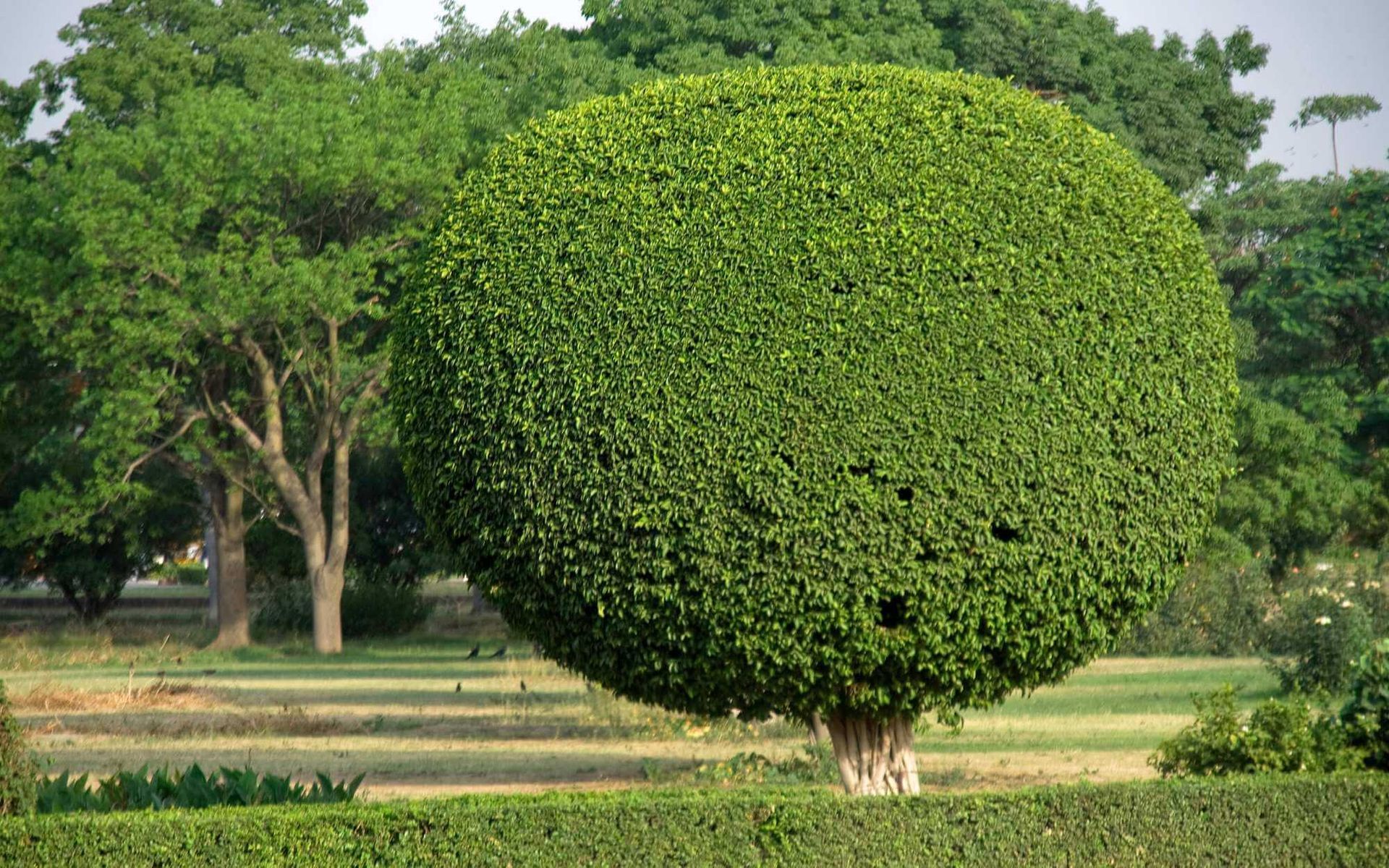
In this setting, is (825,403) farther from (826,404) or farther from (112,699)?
(112,699)

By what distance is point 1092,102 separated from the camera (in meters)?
28.9

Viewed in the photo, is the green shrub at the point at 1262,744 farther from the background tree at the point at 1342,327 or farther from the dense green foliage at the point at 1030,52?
the background tree at the point at 1342,327

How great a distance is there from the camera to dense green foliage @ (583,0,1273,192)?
28.4 m

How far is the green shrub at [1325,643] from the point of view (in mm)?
16203

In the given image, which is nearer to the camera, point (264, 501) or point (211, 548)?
point (264, 501)

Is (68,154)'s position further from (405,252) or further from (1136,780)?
(1136,780)

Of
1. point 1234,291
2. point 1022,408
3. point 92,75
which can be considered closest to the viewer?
point 1022,408

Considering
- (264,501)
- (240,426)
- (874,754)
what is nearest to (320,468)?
(264,501)

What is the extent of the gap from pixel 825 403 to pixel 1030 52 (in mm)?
24502

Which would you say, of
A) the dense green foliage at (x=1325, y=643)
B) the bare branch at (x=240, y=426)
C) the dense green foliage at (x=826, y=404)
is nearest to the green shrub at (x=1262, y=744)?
the dense green foliage at (x=826, y=404)

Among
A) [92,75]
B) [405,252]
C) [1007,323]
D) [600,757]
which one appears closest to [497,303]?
[1007,323]

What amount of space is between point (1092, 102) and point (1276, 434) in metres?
7.74

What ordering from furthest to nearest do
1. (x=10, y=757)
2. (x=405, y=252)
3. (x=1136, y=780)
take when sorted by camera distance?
(x=405, y=252) → (x=1136, y=780) → (x=10, y=757)

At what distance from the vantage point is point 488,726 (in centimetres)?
1609
